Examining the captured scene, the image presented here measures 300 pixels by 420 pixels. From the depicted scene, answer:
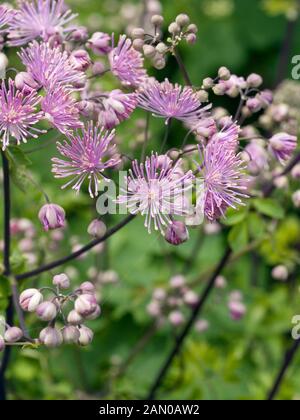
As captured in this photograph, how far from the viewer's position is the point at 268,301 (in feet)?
10.5

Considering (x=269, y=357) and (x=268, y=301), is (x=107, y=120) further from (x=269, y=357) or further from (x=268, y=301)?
(x=269, y=357)

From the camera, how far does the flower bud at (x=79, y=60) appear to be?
5.42ft

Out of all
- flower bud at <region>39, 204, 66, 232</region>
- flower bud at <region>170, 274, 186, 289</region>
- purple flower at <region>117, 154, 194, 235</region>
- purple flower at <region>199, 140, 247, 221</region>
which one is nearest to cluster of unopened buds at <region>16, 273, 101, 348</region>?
flower bud at <region>39, 204, 66, 232</region>

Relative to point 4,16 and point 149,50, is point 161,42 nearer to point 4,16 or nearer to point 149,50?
point 149,50

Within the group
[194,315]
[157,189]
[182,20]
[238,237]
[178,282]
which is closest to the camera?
[157,189]

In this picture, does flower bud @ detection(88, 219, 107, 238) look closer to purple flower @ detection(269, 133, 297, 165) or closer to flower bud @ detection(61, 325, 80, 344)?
flower bud @ detection(61, 325, 80, 344)

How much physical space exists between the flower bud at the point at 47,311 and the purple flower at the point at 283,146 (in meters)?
0.64

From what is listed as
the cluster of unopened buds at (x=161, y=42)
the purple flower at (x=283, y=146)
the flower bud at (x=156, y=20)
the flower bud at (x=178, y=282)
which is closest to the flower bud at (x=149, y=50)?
the cluster of unopened buds at (x=161, y=42)

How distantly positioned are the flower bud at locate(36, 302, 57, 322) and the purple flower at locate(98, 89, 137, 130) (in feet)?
1.33

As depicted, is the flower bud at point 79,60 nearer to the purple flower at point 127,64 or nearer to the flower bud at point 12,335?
the purple flower at point 127,64

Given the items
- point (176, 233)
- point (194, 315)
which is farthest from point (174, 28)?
point (194, 315)

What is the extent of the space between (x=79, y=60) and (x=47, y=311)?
55cm

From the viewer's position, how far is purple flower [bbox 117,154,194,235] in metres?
1.55

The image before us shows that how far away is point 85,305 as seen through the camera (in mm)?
1599
